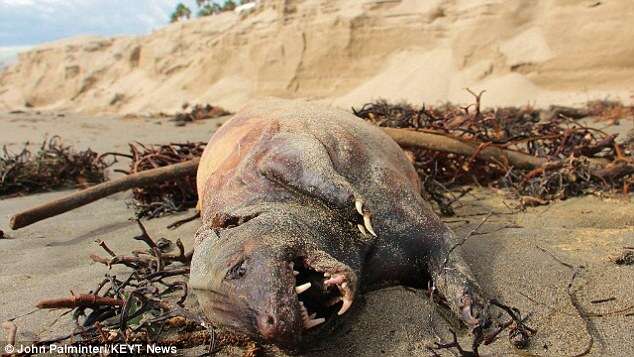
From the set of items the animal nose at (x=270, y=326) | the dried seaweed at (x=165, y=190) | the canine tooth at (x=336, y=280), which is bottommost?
the dried seaweed at (x=165, y=190)

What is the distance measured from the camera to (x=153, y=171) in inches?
158

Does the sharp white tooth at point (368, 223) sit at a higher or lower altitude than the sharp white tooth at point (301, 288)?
lower

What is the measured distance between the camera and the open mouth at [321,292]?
174 cm

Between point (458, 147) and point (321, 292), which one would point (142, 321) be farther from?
point (458, 147)

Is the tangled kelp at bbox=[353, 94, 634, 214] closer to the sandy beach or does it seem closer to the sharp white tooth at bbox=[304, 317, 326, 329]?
the sandy beach

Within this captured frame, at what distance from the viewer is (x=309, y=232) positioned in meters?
1.97

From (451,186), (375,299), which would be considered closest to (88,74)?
(451,186)

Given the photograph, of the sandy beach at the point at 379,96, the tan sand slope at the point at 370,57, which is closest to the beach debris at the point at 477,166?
the sandy beach at the point at 379,96

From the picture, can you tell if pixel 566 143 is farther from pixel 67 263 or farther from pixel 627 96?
pixel 627 96

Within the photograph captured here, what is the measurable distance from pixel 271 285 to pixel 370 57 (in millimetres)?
13645

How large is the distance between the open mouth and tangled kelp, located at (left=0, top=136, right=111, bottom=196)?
430cm

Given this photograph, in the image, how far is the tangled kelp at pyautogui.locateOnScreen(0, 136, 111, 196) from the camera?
212 inches

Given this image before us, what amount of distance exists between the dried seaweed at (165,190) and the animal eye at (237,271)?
8.13ft

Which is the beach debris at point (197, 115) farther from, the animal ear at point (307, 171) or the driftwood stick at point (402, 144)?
the animal ear at point (307, 171)
